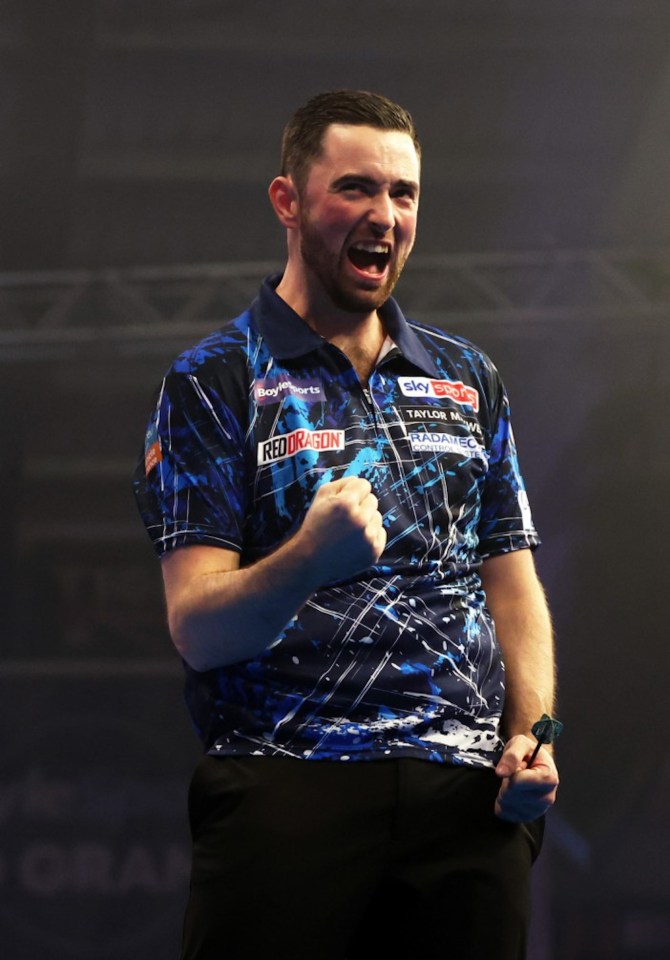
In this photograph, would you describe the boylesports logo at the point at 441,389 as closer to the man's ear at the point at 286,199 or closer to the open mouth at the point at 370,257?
the open mouth at the point at 370,257

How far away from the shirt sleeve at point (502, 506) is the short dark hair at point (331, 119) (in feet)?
1.39

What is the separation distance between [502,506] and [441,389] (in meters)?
0.18

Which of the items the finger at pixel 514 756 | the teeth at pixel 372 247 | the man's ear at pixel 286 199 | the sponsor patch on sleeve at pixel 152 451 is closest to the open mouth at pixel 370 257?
the teeth at pixel 372 247

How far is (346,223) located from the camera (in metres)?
1.57

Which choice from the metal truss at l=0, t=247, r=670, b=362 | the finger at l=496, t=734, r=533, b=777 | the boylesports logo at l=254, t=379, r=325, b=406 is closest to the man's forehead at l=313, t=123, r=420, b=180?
the boylesports logo at l=254, t=379, r=325, b=406

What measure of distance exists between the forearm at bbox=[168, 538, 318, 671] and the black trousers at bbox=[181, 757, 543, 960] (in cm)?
14

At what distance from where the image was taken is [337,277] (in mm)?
1597

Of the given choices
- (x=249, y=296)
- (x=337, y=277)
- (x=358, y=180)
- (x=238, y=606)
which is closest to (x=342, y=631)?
(x=238, y=606)

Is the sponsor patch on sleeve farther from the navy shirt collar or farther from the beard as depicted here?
the beard

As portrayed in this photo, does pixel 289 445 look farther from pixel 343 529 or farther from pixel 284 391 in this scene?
pixel 343 529

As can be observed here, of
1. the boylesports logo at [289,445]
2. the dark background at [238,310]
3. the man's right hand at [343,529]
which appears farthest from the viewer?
the dark background at [238,310]

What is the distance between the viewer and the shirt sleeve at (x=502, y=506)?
1.64 m

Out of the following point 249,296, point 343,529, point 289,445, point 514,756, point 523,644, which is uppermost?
point 249,296

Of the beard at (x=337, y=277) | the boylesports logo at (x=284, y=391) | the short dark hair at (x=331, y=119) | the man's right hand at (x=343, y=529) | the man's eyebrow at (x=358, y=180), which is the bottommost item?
the man's right hand at (x=343, y=529)
